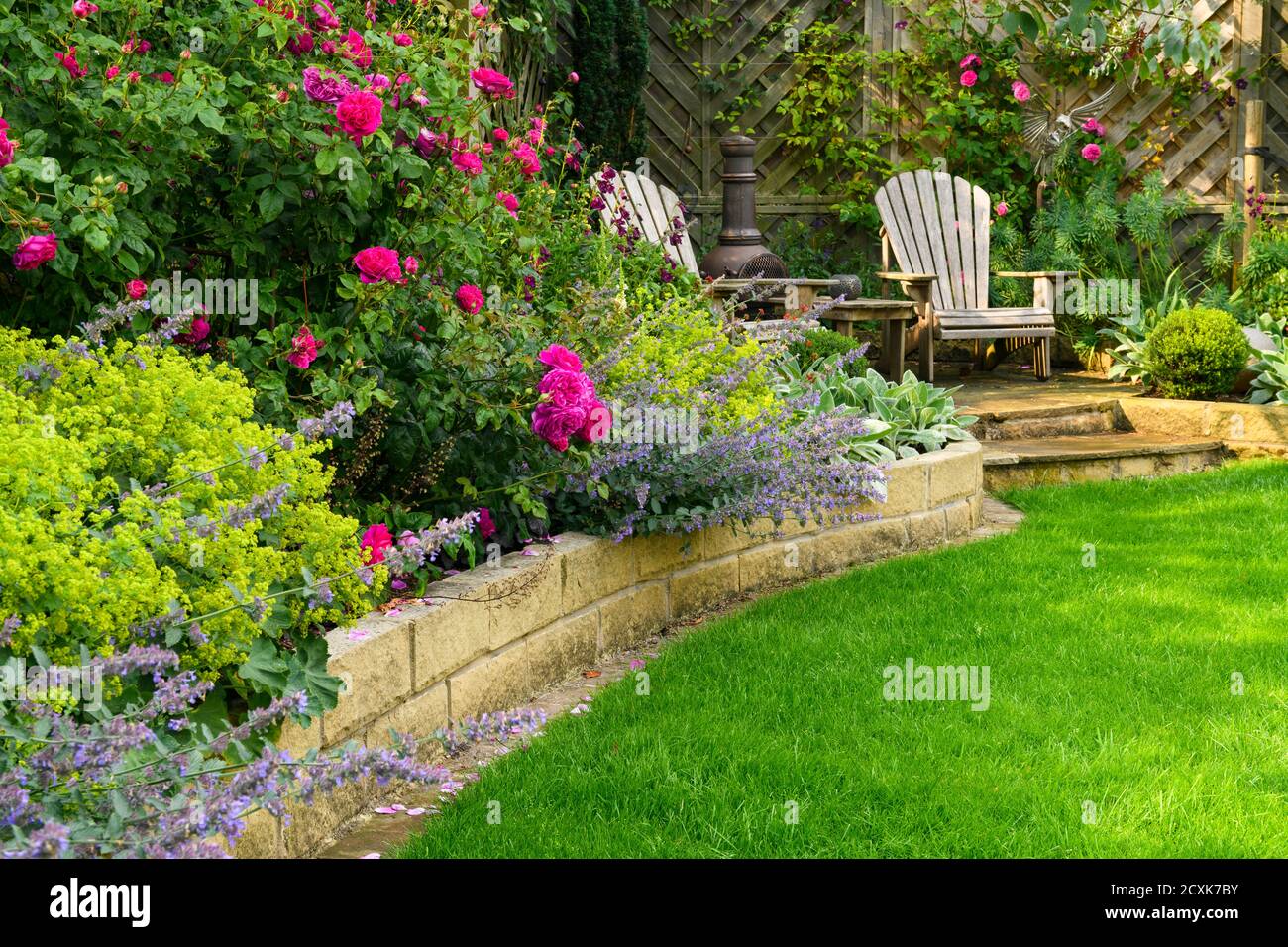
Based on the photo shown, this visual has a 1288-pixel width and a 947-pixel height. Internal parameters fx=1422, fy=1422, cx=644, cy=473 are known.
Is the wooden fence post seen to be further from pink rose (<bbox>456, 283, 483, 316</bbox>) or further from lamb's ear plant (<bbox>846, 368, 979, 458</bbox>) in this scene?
pink rose (<bbox>456, 283, 483, 316</bbox>)

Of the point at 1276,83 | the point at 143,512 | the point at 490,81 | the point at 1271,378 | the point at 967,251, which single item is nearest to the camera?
the point at 143,512

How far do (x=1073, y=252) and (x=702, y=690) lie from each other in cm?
594

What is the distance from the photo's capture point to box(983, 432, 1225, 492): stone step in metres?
5.75

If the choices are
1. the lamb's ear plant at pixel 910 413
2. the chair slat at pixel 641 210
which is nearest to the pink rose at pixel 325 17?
Answer: the lamb's ear plant at pixel 910 413

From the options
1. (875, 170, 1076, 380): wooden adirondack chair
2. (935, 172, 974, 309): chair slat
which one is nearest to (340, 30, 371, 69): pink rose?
(875, 170, 1076, 380): wooden adirondack chair

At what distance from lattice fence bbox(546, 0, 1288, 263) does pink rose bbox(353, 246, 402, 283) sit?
6063 mm

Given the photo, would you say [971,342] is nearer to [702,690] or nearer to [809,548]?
[809,548]

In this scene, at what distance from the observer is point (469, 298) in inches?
128

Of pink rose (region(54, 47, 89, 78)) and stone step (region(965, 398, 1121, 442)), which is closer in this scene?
pink rose (region(54, 47, 89, 78))

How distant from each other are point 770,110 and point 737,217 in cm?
167

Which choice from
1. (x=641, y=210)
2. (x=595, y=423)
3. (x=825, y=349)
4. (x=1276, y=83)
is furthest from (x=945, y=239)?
(x=595, y=423)

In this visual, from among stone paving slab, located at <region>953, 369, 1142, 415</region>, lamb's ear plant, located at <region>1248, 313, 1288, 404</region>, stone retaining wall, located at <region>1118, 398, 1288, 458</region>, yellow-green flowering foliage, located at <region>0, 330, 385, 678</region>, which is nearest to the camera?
yellow-green flowering foliage, located at <region>0, 330, 385, 678</region>

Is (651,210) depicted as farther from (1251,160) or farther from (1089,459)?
(1251,160)

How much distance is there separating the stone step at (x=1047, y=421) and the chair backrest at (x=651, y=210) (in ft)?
5.11
